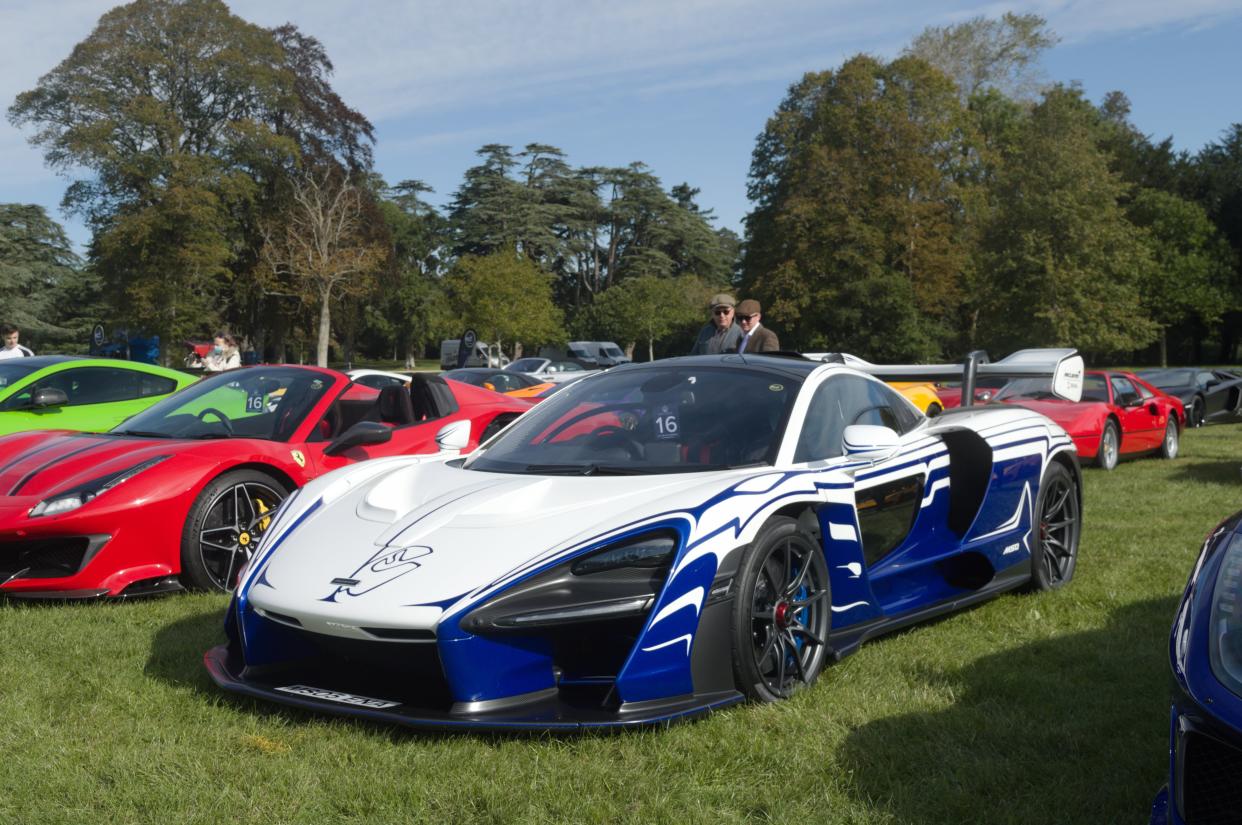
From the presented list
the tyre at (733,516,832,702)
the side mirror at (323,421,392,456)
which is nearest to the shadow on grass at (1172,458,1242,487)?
the side mirror at (323,421,392,456)

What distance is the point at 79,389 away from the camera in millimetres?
9938

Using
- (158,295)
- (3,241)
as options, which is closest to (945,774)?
(158,295)

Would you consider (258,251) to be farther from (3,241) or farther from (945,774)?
(945,774)

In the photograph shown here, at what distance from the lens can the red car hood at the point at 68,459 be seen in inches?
245

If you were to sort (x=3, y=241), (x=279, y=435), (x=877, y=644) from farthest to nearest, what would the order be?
(x=3, y=241) → (x=279, y=435) → (x=877, y=644)

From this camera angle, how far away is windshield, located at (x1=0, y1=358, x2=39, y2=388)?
9945 mm

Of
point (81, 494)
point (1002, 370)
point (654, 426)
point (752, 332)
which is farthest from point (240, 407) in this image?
point (1002, 370)

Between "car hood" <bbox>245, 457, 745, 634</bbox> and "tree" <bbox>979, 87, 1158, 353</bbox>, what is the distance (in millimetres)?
42532

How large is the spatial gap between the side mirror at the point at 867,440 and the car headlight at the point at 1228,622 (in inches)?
69.7

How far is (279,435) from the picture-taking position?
711 cm

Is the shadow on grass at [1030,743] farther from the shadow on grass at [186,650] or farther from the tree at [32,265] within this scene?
the tree at [32,265]

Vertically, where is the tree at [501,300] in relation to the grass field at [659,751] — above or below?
above

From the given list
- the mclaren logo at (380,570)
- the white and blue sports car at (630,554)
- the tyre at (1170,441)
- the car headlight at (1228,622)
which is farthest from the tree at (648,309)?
the car headlight at (1228,622)

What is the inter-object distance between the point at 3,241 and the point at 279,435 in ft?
211
